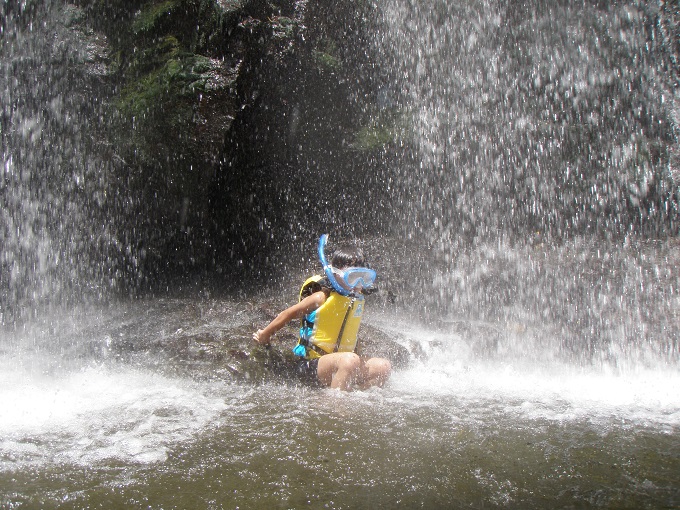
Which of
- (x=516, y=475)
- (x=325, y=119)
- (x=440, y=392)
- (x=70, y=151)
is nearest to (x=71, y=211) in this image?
(x=70, y=151)

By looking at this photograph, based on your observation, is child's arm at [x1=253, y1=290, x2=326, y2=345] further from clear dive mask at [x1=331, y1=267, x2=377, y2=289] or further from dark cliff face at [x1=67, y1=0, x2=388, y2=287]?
dark cliff face at [x1=67, y1=0, x2=388, y2=287]

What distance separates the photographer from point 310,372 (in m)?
4.11

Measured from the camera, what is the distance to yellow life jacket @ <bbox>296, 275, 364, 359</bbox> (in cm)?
410

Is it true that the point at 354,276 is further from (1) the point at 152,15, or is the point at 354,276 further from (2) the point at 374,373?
(1) the point at 152,15

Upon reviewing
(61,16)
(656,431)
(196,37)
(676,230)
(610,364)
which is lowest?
→ (610,364)

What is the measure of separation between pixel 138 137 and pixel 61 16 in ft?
8.90

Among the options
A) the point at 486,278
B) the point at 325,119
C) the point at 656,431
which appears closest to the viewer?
the point at 656,431

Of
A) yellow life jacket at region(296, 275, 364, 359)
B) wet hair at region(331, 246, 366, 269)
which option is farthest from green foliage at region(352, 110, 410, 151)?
yellow life jacket at region(296, 275, 364, 359)

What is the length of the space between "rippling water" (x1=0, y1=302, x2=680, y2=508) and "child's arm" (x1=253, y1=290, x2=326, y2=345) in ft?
1.30

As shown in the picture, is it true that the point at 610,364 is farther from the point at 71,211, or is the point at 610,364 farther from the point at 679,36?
the point at 71,211

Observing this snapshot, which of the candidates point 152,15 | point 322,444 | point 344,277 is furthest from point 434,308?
point 152,15

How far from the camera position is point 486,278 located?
8125mm

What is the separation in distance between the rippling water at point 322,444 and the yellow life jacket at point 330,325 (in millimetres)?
381

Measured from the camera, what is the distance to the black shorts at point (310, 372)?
4.10 m
